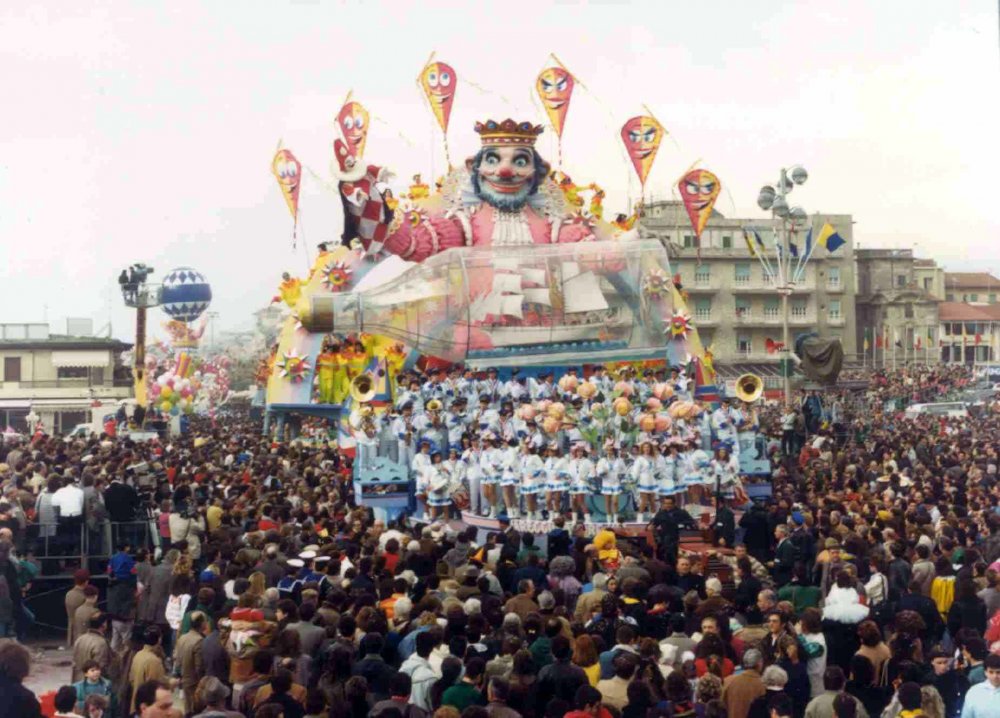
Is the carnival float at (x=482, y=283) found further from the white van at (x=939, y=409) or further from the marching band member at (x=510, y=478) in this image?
the white van at (x=939, y=409)

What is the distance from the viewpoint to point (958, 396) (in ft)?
154

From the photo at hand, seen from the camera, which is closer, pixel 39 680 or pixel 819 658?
pixel 819 658

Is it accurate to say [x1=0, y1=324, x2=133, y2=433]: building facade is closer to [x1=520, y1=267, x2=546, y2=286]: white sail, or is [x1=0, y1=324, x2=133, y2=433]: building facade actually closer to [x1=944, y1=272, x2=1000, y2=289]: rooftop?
[x1=520, y1=267, x2=546, y2=286]: white sail

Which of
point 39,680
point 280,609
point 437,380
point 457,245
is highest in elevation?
point 457,245

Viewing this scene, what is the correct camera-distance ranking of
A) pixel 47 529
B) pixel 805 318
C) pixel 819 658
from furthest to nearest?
pixel 805 318 < pixel 47 529 < pixel 819 658

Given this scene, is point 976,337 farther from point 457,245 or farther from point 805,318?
point 457,245

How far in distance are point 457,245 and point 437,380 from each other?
6.16m

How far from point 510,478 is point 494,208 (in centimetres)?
1031

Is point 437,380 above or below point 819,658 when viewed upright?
above

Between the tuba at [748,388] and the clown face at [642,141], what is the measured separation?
8625 millimetres

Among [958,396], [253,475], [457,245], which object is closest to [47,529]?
[253,475]

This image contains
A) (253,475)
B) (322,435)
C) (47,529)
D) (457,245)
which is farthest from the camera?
(322,435)

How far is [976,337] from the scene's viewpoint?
235 ft

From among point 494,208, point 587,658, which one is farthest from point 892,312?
point 587,658
